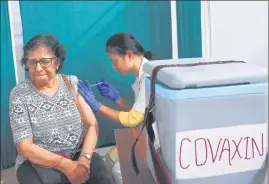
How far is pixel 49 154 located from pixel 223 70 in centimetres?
82

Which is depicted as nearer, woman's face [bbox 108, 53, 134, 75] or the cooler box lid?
the cooler box lid

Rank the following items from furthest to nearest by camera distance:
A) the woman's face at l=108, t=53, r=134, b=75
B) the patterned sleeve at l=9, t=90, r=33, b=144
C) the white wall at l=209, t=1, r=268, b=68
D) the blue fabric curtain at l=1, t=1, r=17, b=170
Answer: the white wall at l=209, t=1, r=268, b=68
the blue fabric curtain at l=1, t=1, r=17, b=170
the woman's face at l=108, t=53, r=134, b=75
the patterned sleeve at l=9, t=90, r=33, b=144

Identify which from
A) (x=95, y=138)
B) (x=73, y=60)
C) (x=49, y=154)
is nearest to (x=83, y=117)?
(x=95, y=138)

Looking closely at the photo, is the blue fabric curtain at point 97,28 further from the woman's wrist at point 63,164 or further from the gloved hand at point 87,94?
the woman's wrist at point 63,164

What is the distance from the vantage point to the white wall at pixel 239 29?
2.84m

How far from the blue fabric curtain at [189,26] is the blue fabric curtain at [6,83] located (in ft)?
4.36

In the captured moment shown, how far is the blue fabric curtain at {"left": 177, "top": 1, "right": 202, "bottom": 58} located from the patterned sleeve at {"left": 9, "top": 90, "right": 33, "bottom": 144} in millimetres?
1875

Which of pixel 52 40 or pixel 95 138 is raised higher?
pixel 52 40

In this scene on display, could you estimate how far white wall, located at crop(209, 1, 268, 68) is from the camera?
2.84 m

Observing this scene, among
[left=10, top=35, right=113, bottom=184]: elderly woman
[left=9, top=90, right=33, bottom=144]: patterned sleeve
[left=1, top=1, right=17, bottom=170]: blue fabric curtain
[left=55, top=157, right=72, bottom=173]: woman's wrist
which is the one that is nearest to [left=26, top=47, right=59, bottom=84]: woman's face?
[left=10, top=35, right=113, bottom=184]: elderly woman

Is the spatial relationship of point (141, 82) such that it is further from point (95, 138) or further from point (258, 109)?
point (258, 109)

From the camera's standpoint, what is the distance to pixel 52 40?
4.37 feet

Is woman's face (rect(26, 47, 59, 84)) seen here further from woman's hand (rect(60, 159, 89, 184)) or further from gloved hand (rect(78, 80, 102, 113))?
woman's hand (rect(60, 159, 89, 184))

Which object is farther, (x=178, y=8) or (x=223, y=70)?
(x=178, y=8)
